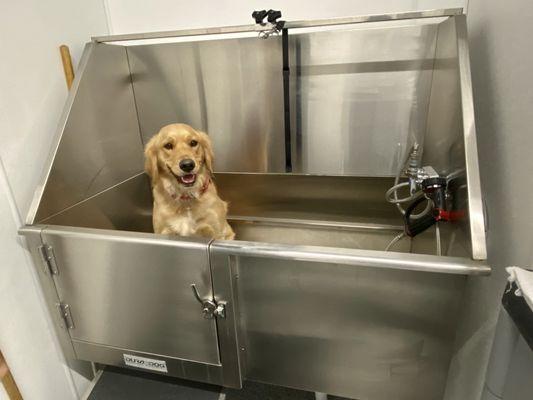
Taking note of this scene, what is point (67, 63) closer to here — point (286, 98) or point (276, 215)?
point (286, 98)

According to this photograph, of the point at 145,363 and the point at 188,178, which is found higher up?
the point at 188,178

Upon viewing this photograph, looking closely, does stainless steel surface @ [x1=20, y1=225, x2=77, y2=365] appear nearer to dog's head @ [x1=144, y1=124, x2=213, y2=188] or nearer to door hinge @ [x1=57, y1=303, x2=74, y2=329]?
door hinge @ [x1=57, y1=303, x2=74, y2=329]

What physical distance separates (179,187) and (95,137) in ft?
1.16

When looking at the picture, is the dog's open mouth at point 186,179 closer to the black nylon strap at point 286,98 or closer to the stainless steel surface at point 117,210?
the stainless steel surface at point 117,210

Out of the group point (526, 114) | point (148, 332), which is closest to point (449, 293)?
point (526, 114)

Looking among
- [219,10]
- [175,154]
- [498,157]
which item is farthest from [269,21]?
[498,157]

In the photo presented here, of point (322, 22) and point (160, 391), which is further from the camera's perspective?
point (160, 391)

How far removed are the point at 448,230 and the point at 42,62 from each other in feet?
4.35

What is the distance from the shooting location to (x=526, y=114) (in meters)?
0.65

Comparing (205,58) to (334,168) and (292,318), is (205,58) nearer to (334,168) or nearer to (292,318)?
(334,168)

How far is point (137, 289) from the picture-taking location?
0.80 metres

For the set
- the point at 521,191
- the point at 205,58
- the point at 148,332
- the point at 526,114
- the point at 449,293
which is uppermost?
the point at 205,58

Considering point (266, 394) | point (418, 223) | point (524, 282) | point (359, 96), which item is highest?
point (359, 96)

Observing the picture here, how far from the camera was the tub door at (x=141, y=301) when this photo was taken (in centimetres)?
75
